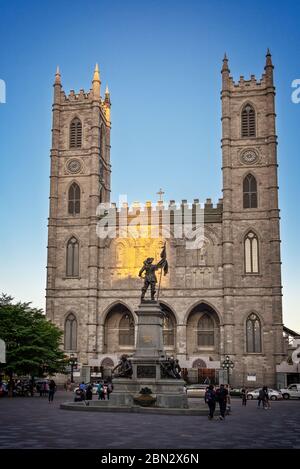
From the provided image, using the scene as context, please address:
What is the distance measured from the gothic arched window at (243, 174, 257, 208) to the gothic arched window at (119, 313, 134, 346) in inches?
639

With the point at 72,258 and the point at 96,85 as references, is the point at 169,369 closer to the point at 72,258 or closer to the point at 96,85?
the point at 72,258

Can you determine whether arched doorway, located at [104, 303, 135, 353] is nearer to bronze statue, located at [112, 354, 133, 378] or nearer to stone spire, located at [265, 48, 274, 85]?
stone spire, located at [265, 48, 274, 85]

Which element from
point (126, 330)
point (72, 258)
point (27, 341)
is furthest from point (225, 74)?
point (27, 341)

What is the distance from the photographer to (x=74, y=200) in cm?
6500

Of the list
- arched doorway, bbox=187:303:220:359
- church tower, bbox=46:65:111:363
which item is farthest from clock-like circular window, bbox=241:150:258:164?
church tower, bbox=46:65:111:363

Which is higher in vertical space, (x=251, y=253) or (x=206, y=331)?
(x=251, y=253)

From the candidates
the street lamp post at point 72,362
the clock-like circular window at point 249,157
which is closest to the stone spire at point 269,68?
the clock-like circular window at point 249,157

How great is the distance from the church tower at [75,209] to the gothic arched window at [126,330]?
3345 mm

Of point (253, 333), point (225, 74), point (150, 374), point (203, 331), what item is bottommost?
point (150, 374)

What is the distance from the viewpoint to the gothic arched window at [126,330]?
61.1 metres

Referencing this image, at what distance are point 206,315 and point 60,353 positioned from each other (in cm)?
1759

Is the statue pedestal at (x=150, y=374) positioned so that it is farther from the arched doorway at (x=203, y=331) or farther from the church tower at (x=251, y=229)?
the arched doorway at (x=203, y=331)

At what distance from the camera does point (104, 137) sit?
235ft

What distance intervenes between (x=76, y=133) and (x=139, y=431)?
52.3 m
